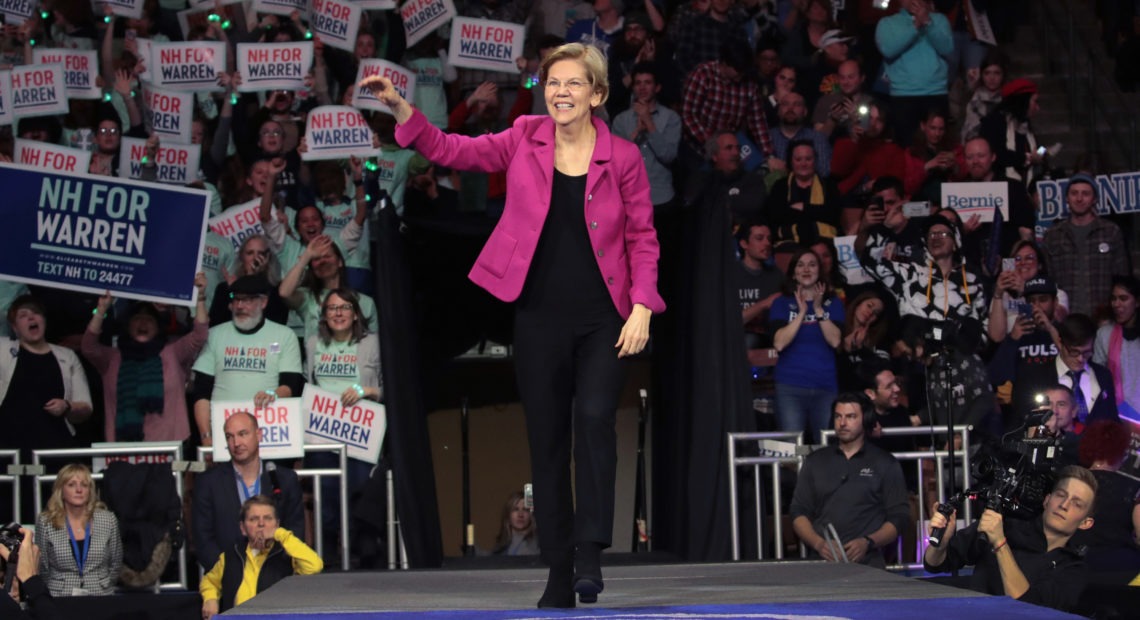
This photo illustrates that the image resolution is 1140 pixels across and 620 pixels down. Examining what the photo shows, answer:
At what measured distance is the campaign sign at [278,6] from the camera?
456 inches

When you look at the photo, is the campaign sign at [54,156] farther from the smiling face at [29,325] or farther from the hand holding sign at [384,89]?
the hand holding sign at [384,89]

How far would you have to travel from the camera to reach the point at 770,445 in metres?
9.50

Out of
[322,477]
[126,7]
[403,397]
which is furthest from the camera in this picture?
[126,7]

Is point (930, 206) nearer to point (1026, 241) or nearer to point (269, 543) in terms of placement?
point (1026, 241)

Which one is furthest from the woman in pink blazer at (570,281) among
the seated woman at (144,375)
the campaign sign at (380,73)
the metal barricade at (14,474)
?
the campaign sign at (380,73)

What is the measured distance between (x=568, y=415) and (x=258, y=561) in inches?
140

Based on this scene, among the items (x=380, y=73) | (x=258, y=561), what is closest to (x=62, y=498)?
(x=258, y=561)

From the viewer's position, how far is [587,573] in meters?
4.98

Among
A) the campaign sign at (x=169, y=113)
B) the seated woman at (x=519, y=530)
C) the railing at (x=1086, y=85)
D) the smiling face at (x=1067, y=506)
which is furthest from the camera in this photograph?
the railing at (x=1086, y=85)

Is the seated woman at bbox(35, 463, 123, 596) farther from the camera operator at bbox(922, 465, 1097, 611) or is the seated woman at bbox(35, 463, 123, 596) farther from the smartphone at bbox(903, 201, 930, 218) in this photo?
the smartphone at bbox(903, 201, 930, 218)

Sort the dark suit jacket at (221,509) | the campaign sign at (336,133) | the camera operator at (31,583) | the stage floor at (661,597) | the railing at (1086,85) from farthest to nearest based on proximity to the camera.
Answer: the railing at (1086,85) → the campaign sign at (336,133) → the dark suit jacket at (221,509) → the camera operator at (31,583) → the stage floor at (661,597)

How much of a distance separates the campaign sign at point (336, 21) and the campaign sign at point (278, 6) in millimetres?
195

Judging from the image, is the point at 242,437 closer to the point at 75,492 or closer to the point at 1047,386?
the point at 75,492

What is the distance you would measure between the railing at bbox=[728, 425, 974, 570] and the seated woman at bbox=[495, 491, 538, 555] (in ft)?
5.19
